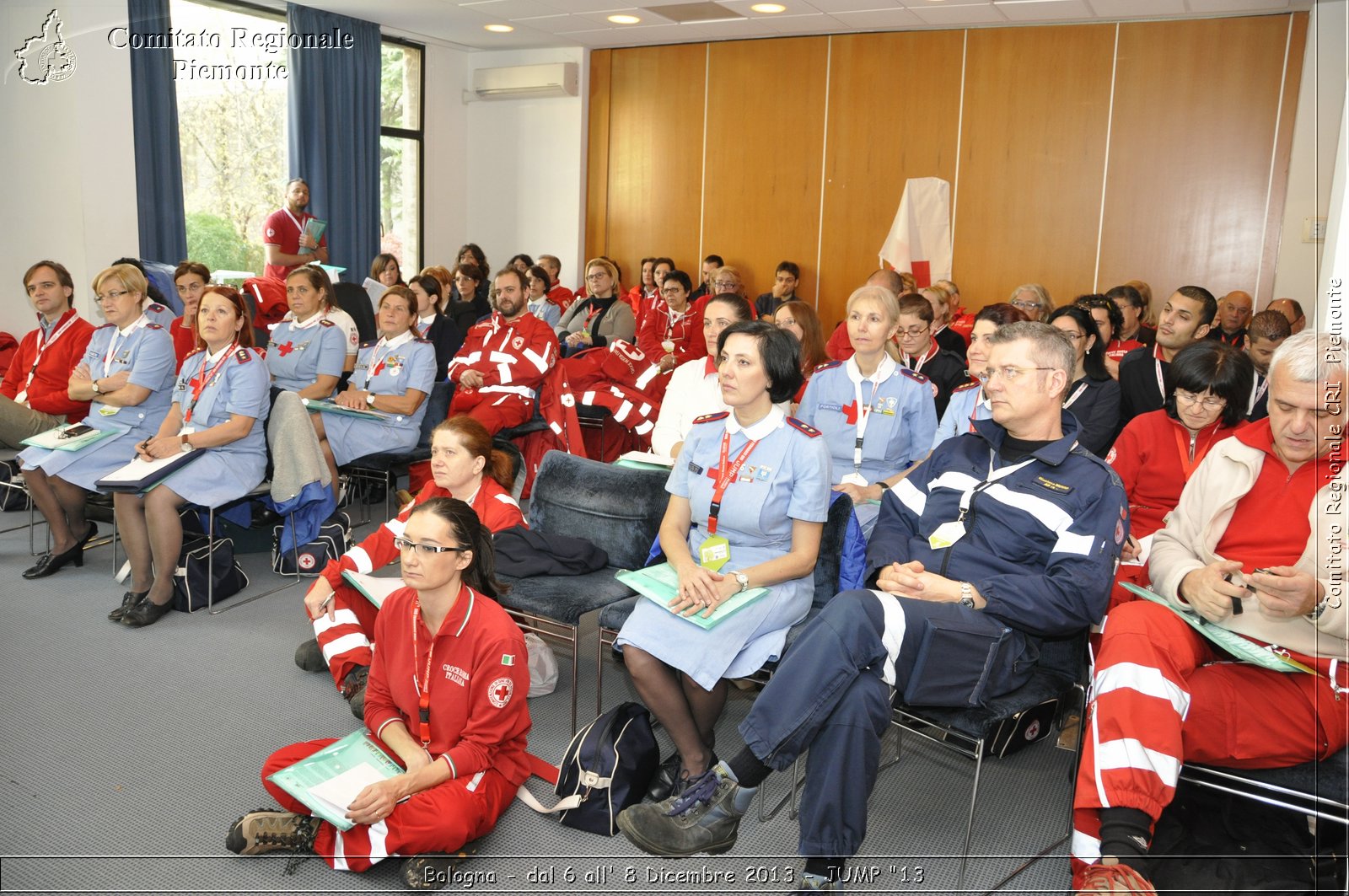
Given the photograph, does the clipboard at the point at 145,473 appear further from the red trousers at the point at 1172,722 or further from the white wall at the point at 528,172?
the white wall at the point at 528,172

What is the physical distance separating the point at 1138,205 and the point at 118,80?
773 centimetres

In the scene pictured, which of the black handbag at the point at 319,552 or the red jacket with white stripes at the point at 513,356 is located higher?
the red jacket with white stripes at the point at 513,356

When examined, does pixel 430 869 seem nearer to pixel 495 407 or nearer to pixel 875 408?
pixel 875 408

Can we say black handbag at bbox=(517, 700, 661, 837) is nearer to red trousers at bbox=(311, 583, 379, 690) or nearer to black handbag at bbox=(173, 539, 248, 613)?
A: red trousers at bbox=(311, 583, 379, 690)

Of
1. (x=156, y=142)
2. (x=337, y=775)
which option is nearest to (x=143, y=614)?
(x=337, y=775)

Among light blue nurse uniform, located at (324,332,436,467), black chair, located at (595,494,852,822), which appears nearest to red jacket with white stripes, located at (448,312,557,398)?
light blue nurse uniform, located at (324,332,436,467)

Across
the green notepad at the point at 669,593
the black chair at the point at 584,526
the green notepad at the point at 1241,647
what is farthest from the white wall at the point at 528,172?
the green notepad at the point at 1241,647

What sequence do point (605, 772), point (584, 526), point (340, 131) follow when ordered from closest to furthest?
point (605, 772)
point (584, 526)
point (340, 131)

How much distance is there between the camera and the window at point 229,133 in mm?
7992

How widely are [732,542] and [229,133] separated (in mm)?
7463

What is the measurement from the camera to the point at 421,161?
33.0ft

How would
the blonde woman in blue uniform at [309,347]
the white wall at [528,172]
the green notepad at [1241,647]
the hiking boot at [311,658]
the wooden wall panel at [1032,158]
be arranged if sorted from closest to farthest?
the green notepad at [1241,647]
the hiking boot at [311,658]
the blonde woman in blue uniform at [309,347]
the wooden wall panel at [1032,158]
the white wall at [528,172]

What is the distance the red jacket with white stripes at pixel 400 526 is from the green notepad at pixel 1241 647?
1946 millimetres

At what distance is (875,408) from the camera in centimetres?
366
